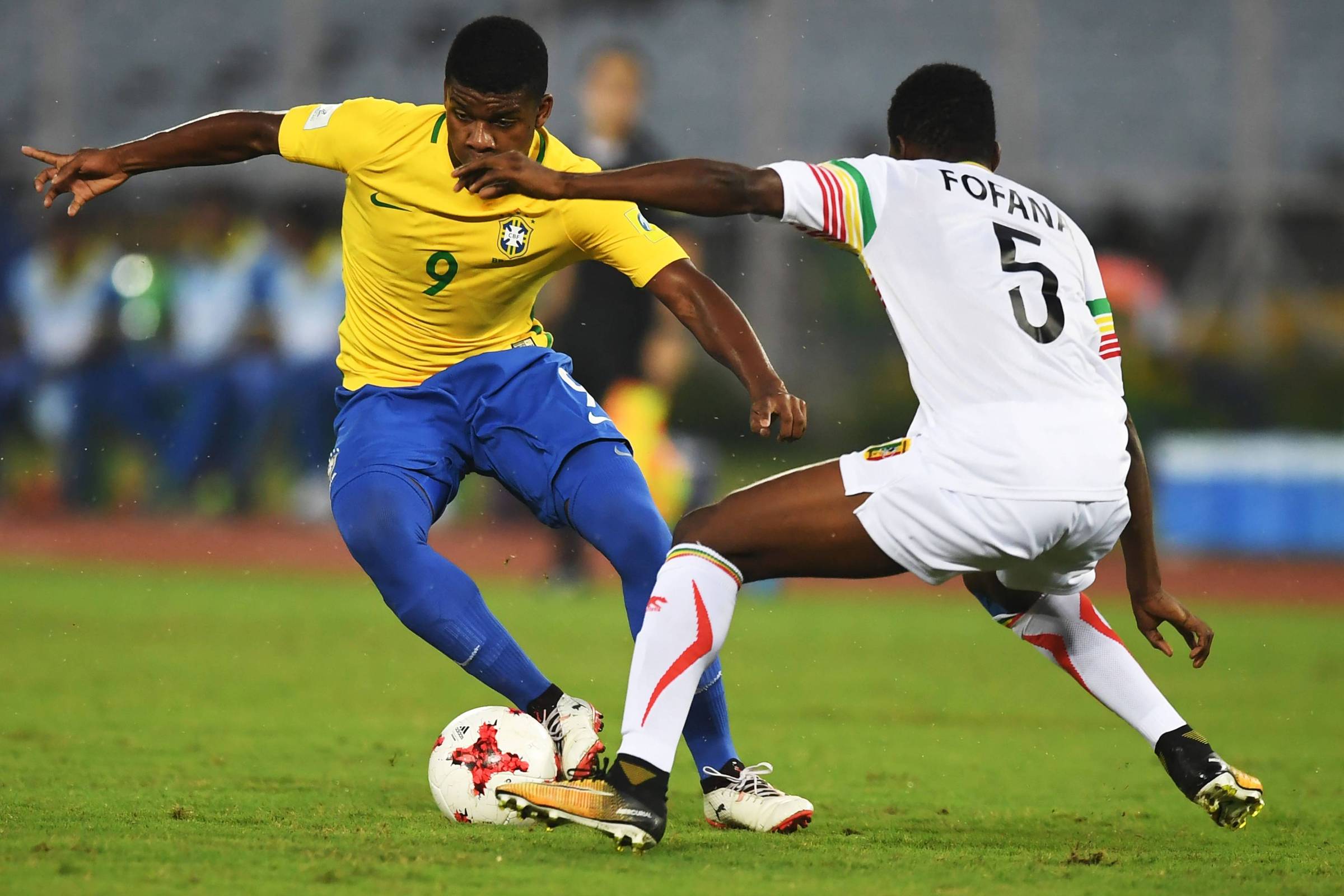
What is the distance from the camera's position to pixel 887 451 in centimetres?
419

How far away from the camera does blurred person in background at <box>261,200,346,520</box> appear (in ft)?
49.4

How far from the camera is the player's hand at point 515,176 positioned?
4.05 metres

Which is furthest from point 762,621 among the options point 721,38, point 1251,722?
point 721,38

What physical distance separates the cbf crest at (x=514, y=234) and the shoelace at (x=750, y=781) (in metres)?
1.63

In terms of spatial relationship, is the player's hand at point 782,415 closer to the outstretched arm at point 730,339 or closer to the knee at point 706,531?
the outstretched arm at point 730,339

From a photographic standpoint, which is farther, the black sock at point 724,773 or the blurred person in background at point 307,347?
the blurred person in background at point 307,347

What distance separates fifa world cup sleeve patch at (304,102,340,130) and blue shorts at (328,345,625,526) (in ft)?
2.65

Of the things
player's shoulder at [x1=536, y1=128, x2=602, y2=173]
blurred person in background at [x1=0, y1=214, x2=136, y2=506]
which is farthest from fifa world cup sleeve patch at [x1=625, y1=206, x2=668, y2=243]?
blurred person in background at [x1=0, y1=214, x2=136, y2=506]

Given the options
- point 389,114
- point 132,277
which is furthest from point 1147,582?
point 132,277

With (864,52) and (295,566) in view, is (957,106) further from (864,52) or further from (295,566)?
(864,52)

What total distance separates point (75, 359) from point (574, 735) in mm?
12154

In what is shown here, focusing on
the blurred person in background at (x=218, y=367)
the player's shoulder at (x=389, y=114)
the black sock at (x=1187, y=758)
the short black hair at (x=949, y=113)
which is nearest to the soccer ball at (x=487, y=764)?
the black sock at (x=1187, y=758)

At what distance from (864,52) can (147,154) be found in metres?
16.0

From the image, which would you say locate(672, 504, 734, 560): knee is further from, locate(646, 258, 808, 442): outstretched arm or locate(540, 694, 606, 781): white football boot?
locate(540, 694, 606, 781): white football boot
